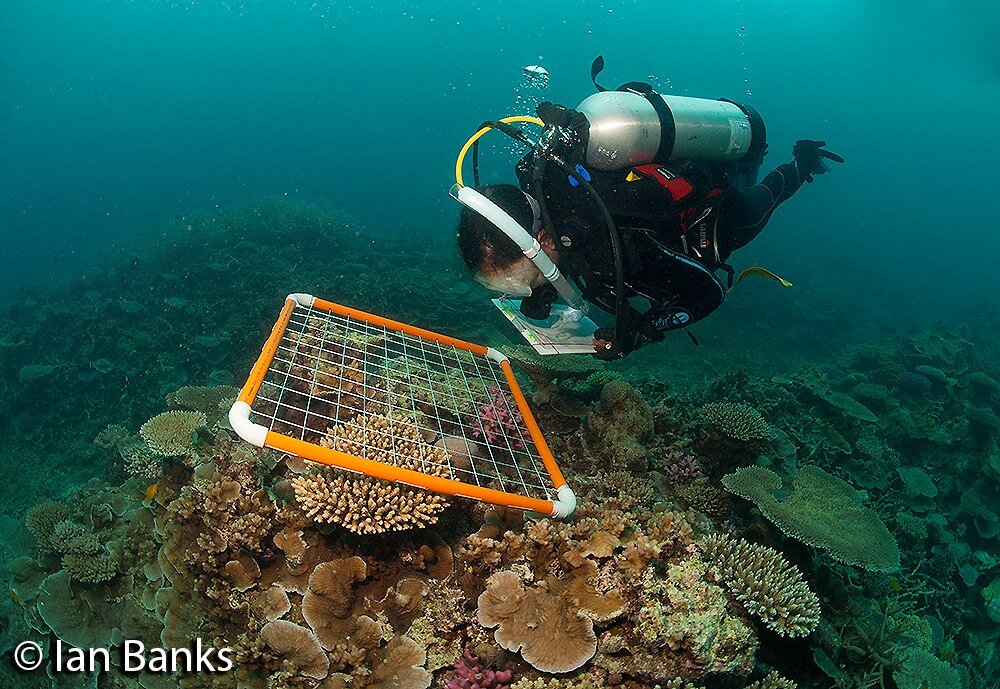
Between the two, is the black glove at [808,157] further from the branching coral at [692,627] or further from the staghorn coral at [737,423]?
the branching coral at [692,627]

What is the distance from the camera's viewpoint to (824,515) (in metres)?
4.26

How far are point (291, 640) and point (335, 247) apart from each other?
55.2ft

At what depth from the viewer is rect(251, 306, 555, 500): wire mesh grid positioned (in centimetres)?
328

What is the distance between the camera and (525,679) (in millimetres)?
2604

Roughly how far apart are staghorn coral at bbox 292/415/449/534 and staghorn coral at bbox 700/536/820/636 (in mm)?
1809

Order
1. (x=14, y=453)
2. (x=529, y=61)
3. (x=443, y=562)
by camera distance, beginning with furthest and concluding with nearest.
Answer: (x=529, y=61), (x=14, y=453), (x=443, y=562)

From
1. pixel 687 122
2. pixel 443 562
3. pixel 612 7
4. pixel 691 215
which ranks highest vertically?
pixel 612 7

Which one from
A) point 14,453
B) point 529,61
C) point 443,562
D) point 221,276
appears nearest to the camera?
point 443,562

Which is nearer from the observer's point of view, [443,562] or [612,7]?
[443,562]

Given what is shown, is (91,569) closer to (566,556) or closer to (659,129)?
(566,556)

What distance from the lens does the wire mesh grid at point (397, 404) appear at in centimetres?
328

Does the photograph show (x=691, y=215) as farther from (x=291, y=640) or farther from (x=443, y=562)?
(x=291, y=640)

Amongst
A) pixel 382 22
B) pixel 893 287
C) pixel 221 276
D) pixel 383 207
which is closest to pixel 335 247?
pixel 221 276

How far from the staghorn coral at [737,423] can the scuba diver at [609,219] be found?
5.04 feet
